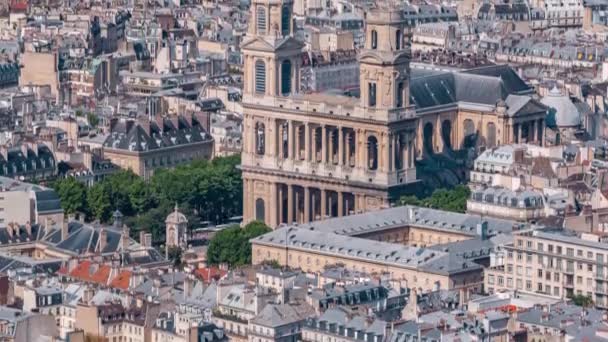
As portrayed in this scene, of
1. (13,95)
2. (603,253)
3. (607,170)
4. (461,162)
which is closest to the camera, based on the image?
(603,253)

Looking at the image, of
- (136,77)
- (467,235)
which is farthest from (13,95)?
(467,235)

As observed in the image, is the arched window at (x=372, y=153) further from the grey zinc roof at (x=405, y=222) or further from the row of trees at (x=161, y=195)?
the grey zinc roof at (x=405, y=222)

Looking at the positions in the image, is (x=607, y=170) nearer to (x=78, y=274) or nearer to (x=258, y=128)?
(x=258, y=128)

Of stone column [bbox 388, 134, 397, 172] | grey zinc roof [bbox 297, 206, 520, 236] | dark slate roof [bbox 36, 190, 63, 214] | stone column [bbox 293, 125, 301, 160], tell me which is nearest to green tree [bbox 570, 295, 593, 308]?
grey zinc roof [bbox 297, 206, 520, 236]

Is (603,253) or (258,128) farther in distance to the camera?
(258,128)

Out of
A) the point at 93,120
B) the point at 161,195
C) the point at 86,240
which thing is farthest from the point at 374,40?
the point at 93,120

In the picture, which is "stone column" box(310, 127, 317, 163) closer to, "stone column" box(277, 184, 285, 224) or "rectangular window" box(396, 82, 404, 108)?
"stone column" box(277, 184, 285, 224)

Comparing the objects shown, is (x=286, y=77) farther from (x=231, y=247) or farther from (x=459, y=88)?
(x=231, y=247)

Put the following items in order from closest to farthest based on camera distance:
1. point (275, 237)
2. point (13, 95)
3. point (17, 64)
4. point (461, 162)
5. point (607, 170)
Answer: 1. point (275, 237)
2. point (607, 170)
3. point (461, 162)
4. point (13, 95)
5. point (17, 64)
